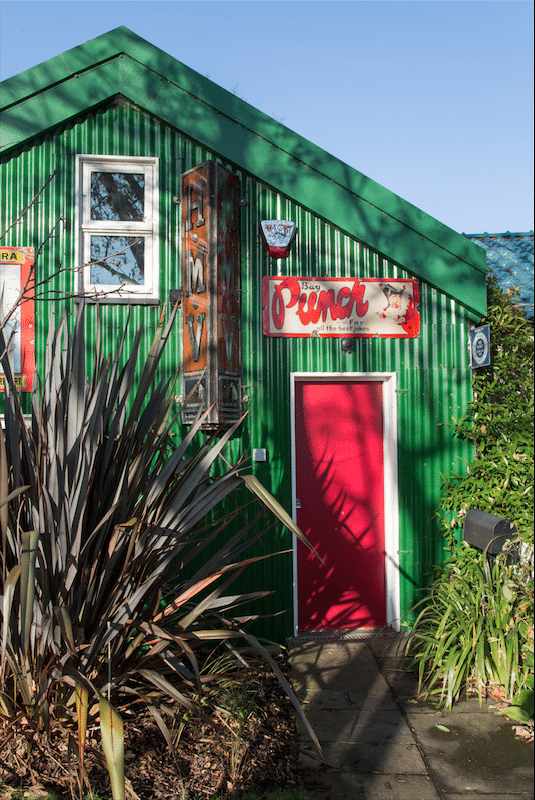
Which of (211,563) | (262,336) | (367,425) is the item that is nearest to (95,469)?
(211,563)

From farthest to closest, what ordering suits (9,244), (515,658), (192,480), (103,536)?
(9,244)
(515,658)
(192,480)
(103,536)

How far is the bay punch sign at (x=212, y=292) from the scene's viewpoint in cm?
456

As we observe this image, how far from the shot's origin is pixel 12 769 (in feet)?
8.29

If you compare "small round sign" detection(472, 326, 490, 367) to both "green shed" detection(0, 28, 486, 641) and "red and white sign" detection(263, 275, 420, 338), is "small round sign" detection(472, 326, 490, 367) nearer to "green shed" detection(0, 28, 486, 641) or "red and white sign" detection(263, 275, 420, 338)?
"green shed" detection(0, 28, 486, 641)

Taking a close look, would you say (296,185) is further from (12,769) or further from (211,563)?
(12,769)

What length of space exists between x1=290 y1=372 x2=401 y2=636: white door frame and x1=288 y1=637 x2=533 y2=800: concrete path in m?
0.72

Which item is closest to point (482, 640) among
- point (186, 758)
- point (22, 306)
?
point (186, 758)

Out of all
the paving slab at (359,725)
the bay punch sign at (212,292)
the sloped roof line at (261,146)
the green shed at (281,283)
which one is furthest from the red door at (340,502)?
the paving slab at (359,725)

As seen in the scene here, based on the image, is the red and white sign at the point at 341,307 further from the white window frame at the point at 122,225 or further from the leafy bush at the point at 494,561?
the white window frame at the point at 122,225

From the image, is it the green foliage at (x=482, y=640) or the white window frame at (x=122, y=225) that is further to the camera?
the white window frame at (x=122, y=225)

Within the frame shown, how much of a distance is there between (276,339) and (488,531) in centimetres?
226

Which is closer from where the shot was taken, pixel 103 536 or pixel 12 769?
pixel 12 769

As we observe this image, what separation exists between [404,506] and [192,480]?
264 centimetres

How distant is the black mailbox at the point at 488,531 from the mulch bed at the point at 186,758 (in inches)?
76.8
